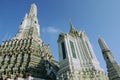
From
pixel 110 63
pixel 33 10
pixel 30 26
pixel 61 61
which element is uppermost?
pixel 33 10

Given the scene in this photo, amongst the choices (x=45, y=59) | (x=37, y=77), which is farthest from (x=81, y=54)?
(x=45, y=59)

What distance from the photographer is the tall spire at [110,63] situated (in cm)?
3319

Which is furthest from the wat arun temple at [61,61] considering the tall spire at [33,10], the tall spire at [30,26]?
the tall spire at [33,10]

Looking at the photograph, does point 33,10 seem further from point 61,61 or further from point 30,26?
point 61,61

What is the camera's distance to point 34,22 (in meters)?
64.6

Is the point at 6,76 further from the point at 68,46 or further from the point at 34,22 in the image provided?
the point at 34,22

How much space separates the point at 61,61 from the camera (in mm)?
30031

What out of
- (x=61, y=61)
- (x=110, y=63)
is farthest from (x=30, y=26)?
(x=110, y=63)

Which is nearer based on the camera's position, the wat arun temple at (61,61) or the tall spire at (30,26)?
the wat arun temple at (61,61)

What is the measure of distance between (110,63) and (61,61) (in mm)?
12740

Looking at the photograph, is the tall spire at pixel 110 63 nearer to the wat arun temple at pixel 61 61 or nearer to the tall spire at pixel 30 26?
the wat arun temple at pixel 61 61

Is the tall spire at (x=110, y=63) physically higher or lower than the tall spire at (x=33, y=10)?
lower

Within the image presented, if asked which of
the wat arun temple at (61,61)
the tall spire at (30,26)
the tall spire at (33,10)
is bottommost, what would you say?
the wat arun temple at (61,61)

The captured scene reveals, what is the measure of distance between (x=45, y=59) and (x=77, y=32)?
10585 mm
